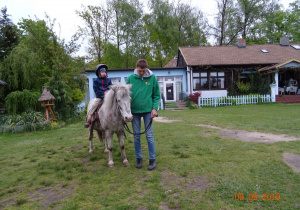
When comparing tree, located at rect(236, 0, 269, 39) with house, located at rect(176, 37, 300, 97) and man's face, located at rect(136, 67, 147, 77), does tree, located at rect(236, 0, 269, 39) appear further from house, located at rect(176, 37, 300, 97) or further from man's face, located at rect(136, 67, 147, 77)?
man's face, located at rect(136, 67, 147, 77)

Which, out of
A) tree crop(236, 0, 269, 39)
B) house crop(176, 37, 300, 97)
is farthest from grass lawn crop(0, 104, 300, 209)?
tree crop(236, 0, 269, 39)

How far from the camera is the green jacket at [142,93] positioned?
3814mm

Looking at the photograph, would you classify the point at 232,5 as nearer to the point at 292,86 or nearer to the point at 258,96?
the point at 292,86

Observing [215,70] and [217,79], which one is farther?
[217,79]

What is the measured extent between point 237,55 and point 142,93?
20.2m

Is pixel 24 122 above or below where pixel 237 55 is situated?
below

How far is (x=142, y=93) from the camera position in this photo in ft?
12.5

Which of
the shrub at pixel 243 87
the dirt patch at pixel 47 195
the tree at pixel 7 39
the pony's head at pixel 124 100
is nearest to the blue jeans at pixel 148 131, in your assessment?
the pony's head at pixel 124 100

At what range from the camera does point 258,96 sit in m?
17.1

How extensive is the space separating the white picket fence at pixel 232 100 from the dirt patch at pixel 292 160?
40.7 feet

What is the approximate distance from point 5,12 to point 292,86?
26724 mm

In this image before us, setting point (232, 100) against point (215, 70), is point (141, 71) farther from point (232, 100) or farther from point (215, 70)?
point (215, 70)

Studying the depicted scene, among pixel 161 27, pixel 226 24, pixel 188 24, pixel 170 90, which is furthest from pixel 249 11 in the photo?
pixel 170 90

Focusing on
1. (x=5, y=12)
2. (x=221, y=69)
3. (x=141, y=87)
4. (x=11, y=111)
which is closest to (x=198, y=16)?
(x=221, y=69)
